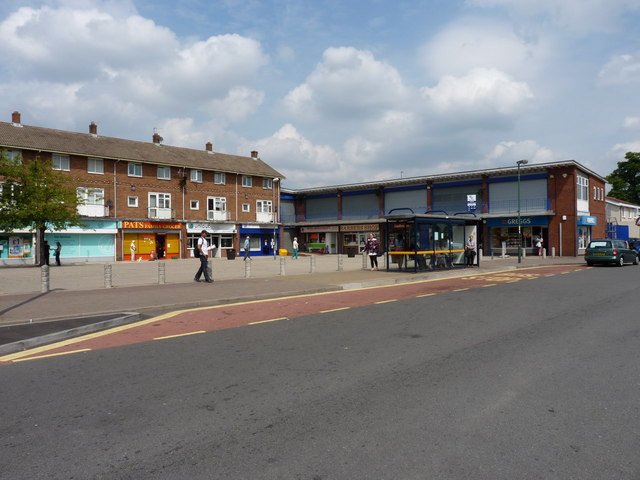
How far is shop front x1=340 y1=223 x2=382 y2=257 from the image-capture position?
159ft

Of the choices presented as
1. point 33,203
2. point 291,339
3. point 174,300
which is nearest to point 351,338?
point 291,339

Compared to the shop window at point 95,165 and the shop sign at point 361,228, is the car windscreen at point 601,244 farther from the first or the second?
the shop window at point 95,165

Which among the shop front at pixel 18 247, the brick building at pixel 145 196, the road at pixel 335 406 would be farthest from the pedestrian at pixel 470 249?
the shop front at pixel 18 247

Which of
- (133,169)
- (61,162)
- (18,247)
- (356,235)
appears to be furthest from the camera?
(356,235)

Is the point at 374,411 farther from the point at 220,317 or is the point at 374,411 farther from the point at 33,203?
the point at 33,203

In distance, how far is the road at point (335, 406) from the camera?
329cm

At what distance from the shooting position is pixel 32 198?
90.3 feet

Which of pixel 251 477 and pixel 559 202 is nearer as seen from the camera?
pixel 251 477

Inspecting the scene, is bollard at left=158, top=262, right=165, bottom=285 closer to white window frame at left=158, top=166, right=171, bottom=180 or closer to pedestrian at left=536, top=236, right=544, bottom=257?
white window frame at left=158, top=166, right=171, bottom=180

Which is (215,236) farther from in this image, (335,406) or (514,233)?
(335,406)

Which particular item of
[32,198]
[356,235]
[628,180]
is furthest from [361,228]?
[628,180]

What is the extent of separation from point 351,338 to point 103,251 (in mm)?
35400

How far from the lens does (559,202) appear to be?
38562mm

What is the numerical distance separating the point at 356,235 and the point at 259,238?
34.4 ft
